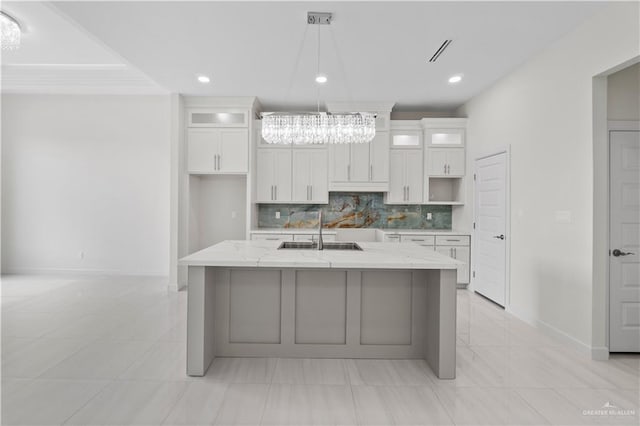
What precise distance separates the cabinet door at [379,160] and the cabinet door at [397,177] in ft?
0.40

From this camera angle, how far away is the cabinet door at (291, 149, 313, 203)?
5477 mm

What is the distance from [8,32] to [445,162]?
18.5 feet

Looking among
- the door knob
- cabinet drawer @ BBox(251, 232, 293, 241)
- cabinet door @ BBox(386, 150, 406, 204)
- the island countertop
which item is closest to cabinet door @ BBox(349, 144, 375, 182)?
cabinet door @ BBox(386, 150, 406, 204)

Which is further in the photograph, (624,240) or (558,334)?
(558,334)

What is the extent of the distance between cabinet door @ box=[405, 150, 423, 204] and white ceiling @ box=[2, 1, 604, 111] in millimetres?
998

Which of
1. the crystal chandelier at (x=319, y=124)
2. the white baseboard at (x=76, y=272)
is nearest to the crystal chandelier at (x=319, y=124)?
the crystal chandelier at (x=319, y=124)

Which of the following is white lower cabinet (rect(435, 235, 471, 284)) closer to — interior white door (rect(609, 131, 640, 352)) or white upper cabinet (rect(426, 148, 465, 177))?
white upper cabinet (rect(426, 148, 465, 177))

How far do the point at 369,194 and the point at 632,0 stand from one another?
3839 mm

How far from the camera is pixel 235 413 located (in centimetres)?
205

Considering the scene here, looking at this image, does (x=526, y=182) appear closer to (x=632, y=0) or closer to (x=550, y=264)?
(x=550, y=264)

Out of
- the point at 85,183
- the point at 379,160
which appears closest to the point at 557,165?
the point at 379,160

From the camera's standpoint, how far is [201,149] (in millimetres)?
5152

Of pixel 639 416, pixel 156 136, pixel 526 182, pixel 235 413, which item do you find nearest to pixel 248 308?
pixel 235 413

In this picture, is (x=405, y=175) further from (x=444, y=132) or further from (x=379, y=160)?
(x=444, y=132)
